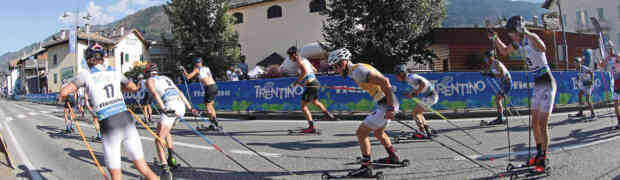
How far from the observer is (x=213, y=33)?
33.2 meters

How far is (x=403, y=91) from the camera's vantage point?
12.1 metres

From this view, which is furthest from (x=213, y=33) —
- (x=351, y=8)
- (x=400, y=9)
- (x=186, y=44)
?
(x=400, y=9)

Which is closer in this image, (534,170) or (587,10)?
(534,170)

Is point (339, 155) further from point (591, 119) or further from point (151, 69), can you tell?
point (591, 119)

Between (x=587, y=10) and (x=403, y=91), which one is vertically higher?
(x=587, y=10)

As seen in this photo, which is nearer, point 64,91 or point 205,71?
point 64,91

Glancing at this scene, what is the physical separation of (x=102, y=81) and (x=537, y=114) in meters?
5.41

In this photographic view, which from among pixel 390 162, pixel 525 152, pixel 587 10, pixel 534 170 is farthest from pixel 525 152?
pixel 587 10

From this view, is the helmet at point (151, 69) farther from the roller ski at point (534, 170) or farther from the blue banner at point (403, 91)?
the roller ski at point (534, 170)

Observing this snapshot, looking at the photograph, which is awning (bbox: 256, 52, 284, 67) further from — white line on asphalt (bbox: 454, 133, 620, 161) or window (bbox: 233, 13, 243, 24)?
white line on asphalt (bbox: 454, 133, 620, 161)

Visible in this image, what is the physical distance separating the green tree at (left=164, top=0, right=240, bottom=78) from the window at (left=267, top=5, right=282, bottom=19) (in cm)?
447

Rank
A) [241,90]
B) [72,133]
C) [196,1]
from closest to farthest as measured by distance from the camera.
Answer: [72,133]
[241,90]
[196,1]

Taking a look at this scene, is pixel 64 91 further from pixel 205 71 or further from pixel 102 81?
pixel 205 71

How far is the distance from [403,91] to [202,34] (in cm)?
2540
